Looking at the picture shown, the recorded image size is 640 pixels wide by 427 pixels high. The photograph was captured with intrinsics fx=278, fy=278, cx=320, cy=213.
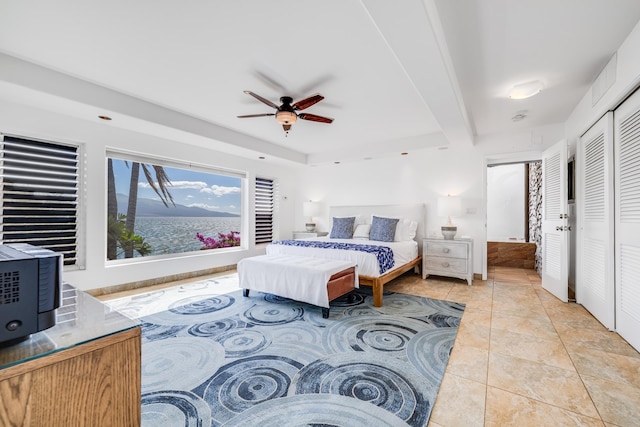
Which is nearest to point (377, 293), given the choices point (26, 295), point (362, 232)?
point (362, 232)

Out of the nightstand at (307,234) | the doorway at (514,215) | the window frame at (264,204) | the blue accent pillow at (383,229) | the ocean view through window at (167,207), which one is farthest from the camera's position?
the nightstand at (307,234)

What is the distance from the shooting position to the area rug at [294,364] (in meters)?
1.58

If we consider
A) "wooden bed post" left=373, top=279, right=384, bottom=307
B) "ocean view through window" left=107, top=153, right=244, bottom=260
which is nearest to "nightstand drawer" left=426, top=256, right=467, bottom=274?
"wooden bed post" left=373, top=279, right=384, bottom=307

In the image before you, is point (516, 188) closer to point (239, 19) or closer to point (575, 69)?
point (575, 69)

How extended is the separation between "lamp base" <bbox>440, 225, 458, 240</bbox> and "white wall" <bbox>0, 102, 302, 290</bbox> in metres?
4.16

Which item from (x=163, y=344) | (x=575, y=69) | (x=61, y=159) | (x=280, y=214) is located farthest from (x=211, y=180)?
(x=575, y=69)

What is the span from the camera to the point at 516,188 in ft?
21.3

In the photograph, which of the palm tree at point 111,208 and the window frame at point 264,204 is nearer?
the palm tree at point 111,208

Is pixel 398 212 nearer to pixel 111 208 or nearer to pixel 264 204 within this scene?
pixel 264 204

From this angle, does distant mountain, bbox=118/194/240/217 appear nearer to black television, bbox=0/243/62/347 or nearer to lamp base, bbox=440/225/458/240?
lamp base, bbox=440/225/458/240

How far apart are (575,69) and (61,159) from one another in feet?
19.1

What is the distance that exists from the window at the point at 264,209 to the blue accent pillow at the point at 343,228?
172 cm

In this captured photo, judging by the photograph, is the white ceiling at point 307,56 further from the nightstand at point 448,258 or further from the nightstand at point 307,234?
the nightstand at point 307,234

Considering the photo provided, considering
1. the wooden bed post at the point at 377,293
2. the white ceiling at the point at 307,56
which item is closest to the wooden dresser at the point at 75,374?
the white ceiling at the point at 307,56
